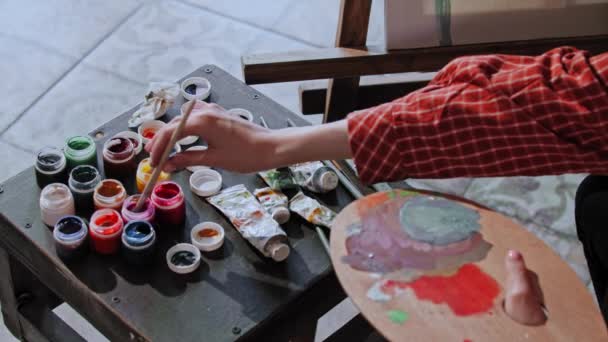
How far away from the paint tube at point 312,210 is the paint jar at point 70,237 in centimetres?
39

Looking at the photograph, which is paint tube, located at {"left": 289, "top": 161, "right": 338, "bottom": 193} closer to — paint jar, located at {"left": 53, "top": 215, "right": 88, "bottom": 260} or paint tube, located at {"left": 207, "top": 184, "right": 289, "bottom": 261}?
paint tube, located at {"left": 207, "top": 184, "right": 289, "bottom": 261}

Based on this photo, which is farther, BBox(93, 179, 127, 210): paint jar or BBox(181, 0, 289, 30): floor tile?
BBox(181, 0, 289, 30): floor tile

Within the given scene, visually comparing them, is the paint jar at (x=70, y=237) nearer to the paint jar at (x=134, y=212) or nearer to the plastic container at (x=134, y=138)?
the paint jar at (x=134, y=212)

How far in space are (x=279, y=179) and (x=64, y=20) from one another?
1604 millimetres

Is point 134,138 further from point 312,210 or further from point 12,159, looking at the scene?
point 12,159

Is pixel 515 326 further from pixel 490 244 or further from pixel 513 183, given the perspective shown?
pixel 513 183

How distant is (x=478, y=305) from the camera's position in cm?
120

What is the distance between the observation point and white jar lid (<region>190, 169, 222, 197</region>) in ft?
5.19

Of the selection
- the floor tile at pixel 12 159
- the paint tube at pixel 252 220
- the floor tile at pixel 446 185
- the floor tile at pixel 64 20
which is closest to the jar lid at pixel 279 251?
the paint tube at pixel 252 220

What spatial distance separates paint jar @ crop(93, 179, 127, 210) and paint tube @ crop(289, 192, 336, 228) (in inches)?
12.7

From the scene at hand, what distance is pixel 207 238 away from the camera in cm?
150

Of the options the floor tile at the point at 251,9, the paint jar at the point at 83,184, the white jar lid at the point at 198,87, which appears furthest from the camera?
the floor tile at the point at 251,9

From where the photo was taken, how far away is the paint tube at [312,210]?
5.02ft

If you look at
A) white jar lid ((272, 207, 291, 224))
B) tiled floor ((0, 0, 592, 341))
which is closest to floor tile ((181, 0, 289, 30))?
tiled floor ((0, 0, 592, 341))
